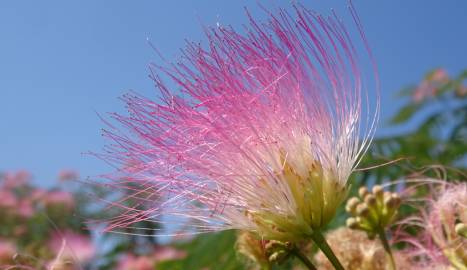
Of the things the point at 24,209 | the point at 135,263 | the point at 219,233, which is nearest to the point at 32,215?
the point at 24,209

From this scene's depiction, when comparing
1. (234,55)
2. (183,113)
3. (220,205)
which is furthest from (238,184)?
(234,55)

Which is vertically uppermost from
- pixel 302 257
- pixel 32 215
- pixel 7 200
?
pixel 7 200

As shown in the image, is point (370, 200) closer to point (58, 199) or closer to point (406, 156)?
point (406, 156)

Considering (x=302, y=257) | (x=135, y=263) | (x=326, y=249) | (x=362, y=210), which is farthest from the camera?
(x=135, y=263)

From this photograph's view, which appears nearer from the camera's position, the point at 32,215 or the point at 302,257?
the point at 302,257

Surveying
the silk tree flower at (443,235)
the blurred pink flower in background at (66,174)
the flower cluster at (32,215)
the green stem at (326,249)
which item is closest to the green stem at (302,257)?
the green stem at (326,249)

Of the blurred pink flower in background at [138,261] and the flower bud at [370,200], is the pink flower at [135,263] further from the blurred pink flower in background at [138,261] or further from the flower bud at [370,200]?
the flower bud at [370,200]

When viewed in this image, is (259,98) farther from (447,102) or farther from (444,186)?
(447,102)
